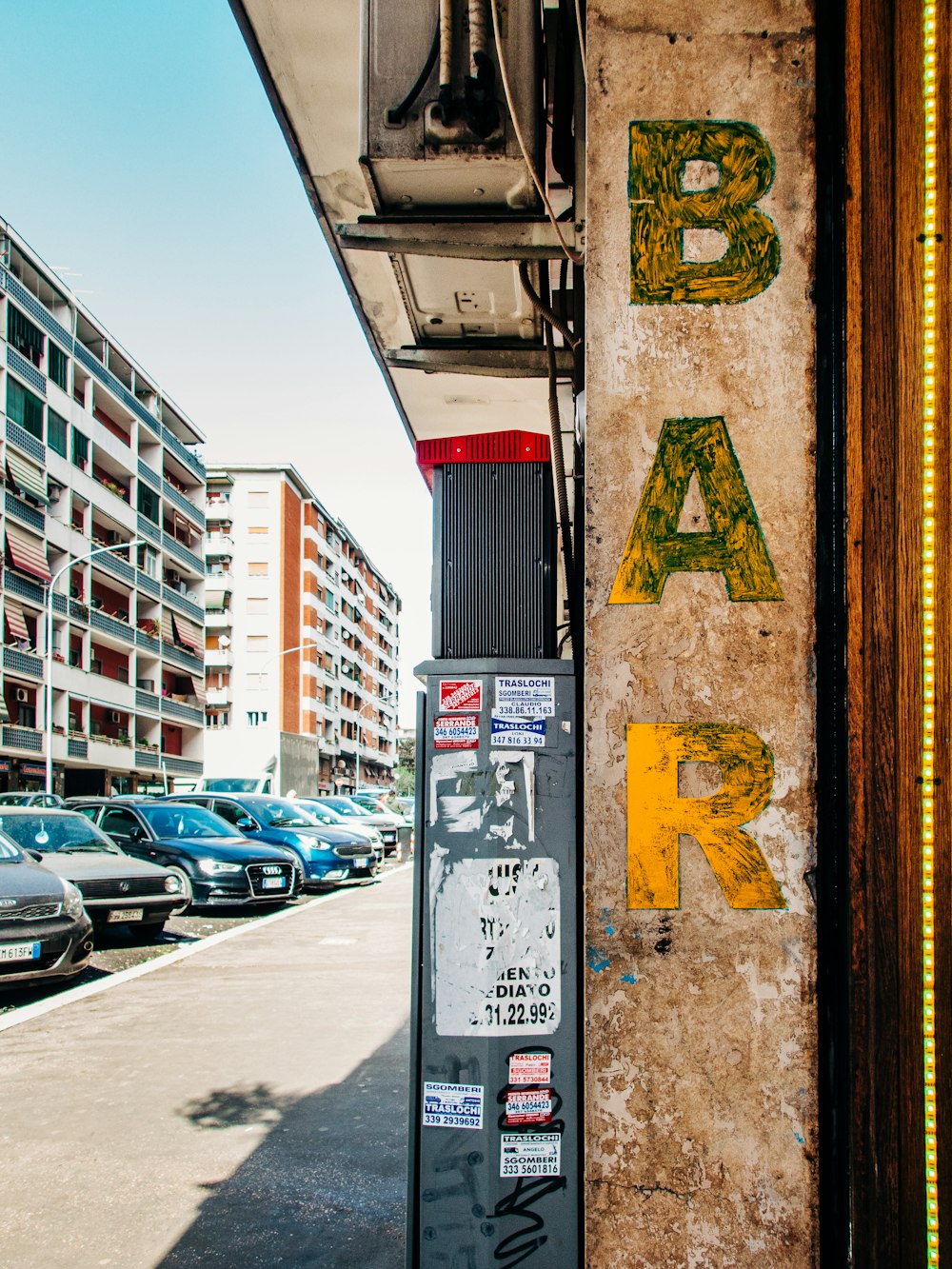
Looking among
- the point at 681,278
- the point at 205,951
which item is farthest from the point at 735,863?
the point at 205,951

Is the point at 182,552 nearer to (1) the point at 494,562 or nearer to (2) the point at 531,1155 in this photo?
(1) the point at 494,562

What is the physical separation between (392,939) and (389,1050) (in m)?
5.70

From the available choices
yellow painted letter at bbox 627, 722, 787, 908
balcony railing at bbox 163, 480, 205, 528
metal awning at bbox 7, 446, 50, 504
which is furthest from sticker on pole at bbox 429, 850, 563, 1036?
balcony railing at bbox 163, 480, 205, 528

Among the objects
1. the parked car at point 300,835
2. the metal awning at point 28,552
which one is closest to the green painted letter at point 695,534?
the parked car at point 300,835

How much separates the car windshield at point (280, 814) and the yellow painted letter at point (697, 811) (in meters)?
17.6

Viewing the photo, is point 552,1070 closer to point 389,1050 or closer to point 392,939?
point 389,1050

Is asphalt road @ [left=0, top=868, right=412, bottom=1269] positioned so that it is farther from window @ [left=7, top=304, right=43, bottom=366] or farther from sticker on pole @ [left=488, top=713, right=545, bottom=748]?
window @ [left=7, top=304, right=43, bottom=366]

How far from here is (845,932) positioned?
96.7 inches

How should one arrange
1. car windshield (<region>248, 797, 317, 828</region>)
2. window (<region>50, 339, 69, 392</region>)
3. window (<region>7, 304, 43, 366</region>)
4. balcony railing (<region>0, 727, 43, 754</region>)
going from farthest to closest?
1. window (<region>50, 339, 69, 392</region>)
2. window (<region>7, 304, 43, 366</region>)
3. balcony railing (<region>0, 727, 43, 754</region>)
4. car windshield (<region>248, 797, 317, 828</region>)

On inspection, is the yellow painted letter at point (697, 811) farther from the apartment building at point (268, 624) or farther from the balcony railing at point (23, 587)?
the apartment building at point (268, 624)

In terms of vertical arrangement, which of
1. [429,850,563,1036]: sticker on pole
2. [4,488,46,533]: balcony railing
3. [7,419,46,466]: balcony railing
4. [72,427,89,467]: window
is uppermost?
[72,427,89,467]: window

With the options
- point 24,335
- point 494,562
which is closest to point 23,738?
point 24,335

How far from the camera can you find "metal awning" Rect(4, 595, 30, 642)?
117ft

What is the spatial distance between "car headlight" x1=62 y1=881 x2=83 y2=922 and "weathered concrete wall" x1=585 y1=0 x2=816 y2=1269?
25.3 feet
